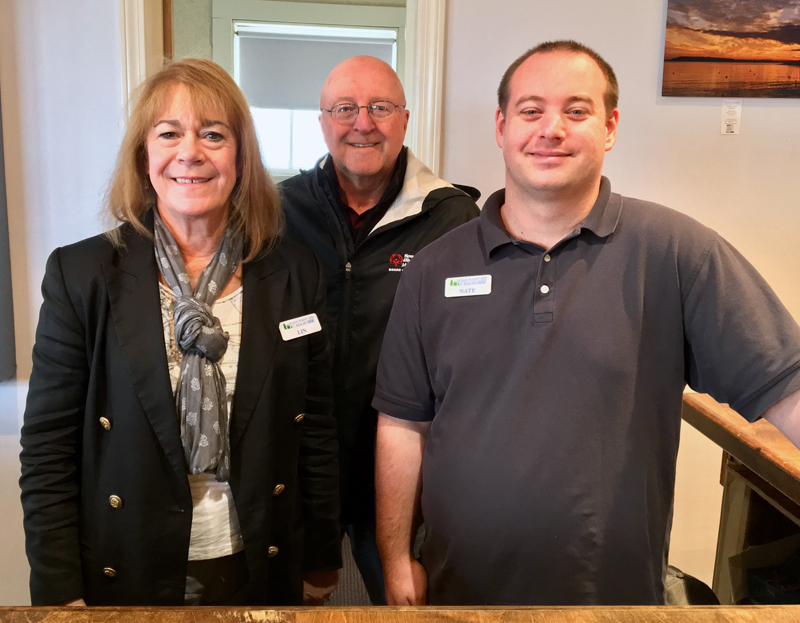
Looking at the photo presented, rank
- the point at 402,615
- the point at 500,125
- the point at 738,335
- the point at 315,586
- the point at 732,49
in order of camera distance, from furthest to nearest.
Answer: the point at 732,49, the point at 315,586, the point at 500,125, the point at 738,335, the point at 402,615

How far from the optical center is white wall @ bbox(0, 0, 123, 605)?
7.07ft

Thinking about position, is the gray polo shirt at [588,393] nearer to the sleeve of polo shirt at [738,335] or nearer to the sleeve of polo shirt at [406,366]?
the sleeve of polo shirt at [738,335]

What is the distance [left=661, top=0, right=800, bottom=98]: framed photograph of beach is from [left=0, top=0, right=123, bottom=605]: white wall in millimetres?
2080

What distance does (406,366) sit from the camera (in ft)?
4.43

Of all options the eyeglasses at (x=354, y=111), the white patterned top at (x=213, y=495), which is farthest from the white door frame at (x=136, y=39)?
the white patterned top at (x=213, y=495)

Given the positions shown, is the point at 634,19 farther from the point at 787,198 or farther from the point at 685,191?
the point at 787,198

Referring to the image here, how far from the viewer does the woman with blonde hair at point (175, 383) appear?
46.8 inches

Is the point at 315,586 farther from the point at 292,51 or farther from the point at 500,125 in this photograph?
the point at 292,51

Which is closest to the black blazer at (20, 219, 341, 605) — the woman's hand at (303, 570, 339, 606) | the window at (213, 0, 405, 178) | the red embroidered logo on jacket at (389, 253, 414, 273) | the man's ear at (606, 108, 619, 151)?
the woman's hand at (303, 570, 339, 606)

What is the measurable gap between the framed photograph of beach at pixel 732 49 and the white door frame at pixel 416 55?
0.88m

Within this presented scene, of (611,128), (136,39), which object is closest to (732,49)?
(611,128)

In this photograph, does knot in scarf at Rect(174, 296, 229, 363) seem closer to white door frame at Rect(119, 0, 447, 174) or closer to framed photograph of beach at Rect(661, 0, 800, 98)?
white door frame at Rect(119, 0, 447, 174)

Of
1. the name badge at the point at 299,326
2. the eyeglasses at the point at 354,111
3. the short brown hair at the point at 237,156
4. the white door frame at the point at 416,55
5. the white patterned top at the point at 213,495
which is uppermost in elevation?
the white door frame at the point at 416,55

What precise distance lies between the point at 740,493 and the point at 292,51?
4.12m
